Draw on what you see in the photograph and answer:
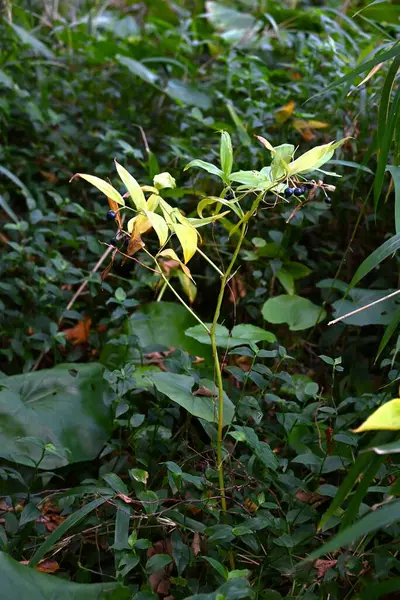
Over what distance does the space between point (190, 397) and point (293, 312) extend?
414mm

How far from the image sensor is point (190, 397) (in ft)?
3.76

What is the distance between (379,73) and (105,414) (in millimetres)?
1104

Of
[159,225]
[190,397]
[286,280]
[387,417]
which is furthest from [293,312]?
[387,417]

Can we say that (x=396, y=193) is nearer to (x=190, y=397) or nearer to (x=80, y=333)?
(x=190, y=397)

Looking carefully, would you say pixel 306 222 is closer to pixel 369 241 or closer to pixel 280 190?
pixel 369 241

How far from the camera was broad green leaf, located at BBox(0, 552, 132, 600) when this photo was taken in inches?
33.7

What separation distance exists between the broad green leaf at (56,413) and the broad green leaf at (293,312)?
406mm

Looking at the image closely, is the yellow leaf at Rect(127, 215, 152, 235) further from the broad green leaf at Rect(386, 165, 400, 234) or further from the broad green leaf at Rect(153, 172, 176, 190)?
the broad green leaf at Rect(386, 165, 400, 234)

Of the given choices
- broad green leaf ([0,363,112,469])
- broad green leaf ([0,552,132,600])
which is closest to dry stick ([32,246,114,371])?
broad green leaf ([0,363,112,469])

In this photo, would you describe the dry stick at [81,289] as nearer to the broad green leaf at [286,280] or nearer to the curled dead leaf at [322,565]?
the broad green leaf at [286,280]

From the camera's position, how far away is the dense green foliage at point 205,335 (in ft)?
3.19

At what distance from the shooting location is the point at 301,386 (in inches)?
51.1

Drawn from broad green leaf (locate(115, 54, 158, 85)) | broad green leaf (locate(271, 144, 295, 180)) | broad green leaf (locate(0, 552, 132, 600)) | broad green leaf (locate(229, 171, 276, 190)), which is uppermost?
broad green leaf (locate(271, 144, 295, 180))

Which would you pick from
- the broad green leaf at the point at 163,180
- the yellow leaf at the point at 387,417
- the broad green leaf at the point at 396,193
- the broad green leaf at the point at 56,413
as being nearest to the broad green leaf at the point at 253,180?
the broad green leaf at the point at 163,180
